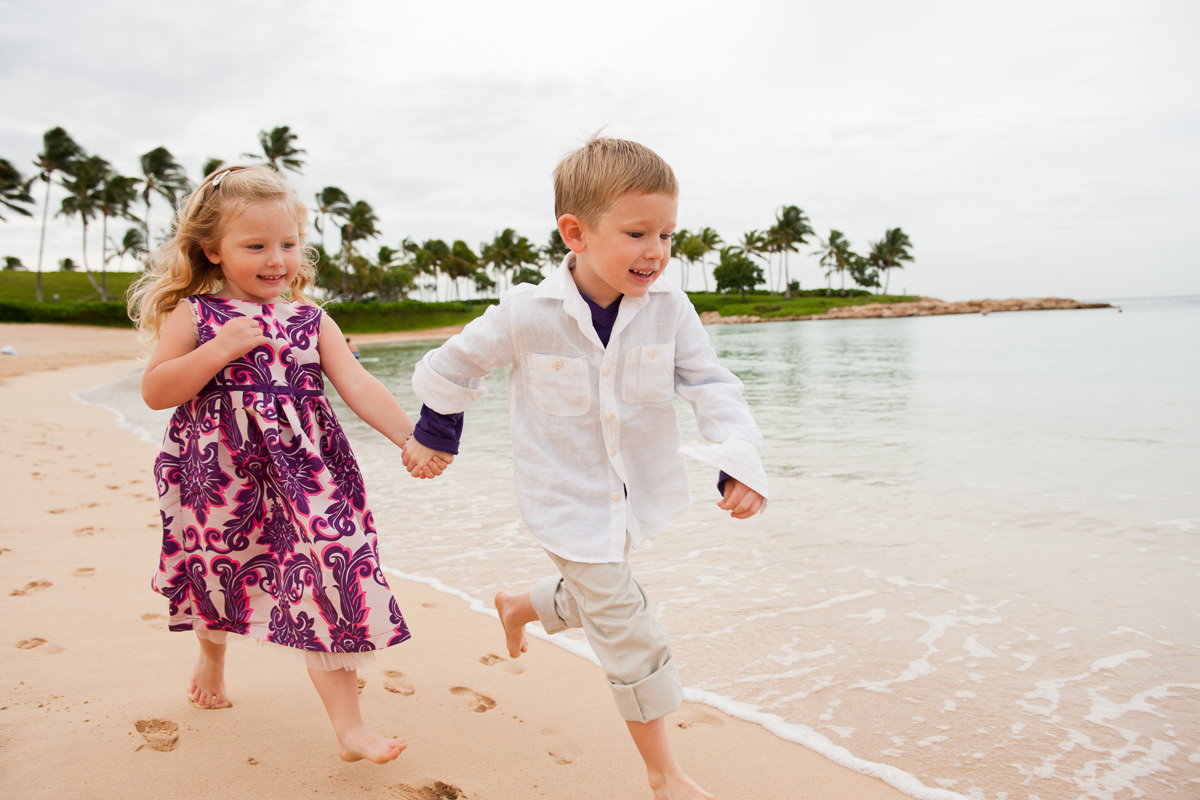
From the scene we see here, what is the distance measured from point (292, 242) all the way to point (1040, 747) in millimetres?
2779

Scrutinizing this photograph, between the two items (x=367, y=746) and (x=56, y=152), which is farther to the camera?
(x=56, y=152)

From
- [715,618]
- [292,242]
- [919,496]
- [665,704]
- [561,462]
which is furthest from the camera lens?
[919,496]

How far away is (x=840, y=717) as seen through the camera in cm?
259

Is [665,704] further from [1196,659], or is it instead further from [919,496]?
[919,496]

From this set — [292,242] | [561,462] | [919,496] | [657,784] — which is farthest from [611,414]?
[919,496]

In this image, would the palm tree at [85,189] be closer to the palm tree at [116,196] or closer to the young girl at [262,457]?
the palm tree at [116,196]

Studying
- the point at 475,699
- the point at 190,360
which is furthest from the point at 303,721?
the point at 190,360

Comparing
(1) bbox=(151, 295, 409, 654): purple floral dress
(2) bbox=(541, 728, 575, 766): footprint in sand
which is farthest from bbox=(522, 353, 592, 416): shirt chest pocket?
(2) bbox=(541, 728, 575, 766): footprint in sand

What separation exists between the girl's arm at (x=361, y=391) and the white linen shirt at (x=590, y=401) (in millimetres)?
158

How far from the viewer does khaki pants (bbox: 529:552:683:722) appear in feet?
6.39

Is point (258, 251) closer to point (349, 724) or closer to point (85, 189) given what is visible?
point (349, 724)

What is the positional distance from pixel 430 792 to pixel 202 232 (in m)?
1.69

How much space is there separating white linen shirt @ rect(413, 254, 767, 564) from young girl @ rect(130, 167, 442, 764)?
11.3 inches

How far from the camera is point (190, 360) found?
2.05 metres
